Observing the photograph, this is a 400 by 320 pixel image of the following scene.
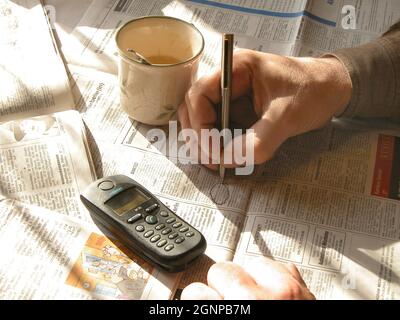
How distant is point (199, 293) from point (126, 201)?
0.49ft

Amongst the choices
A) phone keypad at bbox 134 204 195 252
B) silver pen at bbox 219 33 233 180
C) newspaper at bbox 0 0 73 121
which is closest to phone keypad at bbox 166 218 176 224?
phone keypad at bbox 134 204 195 252

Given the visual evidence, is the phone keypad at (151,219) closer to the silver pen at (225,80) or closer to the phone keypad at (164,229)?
the phone keypad at (164,229)

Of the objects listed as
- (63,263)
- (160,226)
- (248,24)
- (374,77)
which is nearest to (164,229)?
(160,226)

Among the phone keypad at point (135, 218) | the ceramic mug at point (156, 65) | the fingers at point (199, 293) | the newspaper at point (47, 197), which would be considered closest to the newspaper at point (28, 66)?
the newspaper at point (47, 197)

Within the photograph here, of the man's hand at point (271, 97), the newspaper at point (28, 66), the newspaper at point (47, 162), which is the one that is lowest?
the newspaper at point (47, 162)

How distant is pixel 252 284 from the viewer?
0.57 m

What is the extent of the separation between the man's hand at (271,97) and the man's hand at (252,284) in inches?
5.9

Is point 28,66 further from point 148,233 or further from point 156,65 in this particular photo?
point 148,233

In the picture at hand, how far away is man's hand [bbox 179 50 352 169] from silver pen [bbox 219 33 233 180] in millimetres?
19

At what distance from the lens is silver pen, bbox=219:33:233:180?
23.8 inches

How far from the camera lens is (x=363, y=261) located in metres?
0.64

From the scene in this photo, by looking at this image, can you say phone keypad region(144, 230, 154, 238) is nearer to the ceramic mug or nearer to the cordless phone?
the cordless phone

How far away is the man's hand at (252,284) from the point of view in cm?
55
